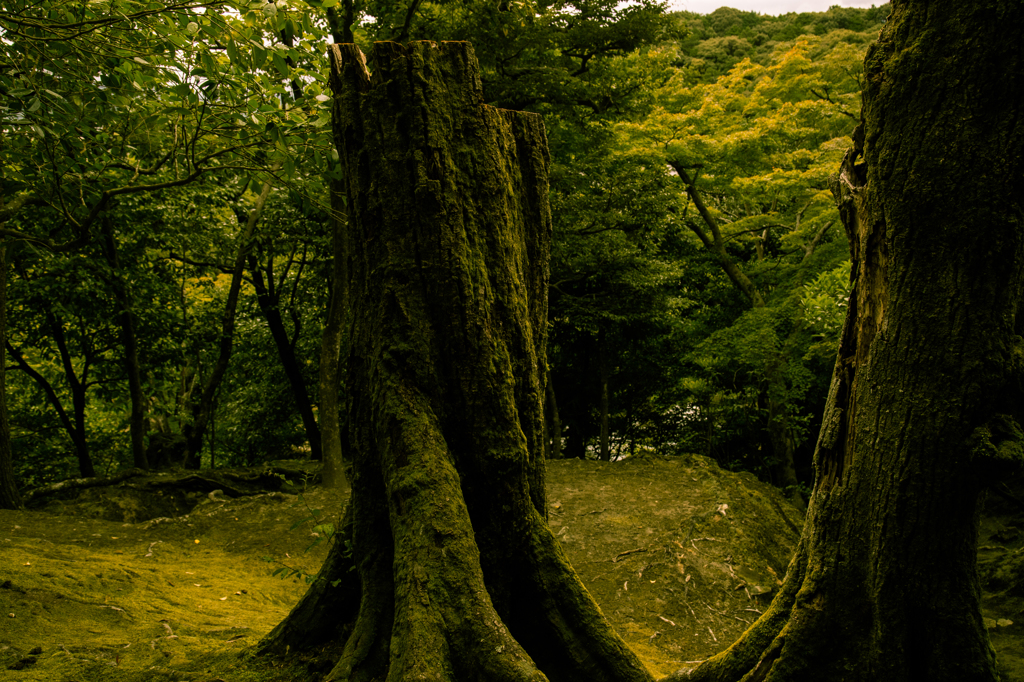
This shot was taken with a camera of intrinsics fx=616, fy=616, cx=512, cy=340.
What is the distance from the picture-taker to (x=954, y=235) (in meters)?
1.91

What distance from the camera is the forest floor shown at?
3.27m

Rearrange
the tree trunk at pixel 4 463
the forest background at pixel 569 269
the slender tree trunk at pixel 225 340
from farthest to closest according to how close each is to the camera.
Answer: the slender tree trunk at pixel 225 340, the forest background at pixel 569 269, the tree trunk at pixel 4 463

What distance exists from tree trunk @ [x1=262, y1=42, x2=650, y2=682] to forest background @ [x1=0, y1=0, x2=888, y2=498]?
2.96 metres

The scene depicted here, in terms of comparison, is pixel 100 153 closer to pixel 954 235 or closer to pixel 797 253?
pixel 954 235

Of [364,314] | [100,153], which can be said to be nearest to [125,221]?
[100,153]

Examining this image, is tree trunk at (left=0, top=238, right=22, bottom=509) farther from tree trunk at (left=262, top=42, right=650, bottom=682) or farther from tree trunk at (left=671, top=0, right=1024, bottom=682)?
tree trunk at (left=671, top=0, right=1024, bottom=682)

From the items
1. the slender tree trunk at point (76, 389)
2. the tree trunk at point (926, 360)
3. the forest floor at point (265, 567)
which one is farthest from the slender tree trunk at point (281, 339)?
the tree trunk at point (926, 360)

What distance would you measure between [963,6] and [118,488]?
992 cm

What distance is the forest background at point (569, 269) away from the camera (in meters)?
9.18

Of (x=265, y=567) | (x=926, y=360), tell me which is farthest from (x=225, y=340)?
(x=926, y=360)

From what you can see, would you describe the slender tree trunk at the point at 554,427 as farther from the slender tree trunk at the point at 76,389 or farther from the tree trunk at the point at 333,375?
the slender tree trunk at the point at 76,389

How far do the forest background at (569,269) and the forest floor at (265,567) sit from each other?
2174 millimetres

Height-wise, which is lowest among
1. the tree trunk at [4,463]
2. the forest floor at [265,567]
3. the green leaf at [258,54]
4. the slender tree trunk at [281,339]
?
the forest floor at [265,567]

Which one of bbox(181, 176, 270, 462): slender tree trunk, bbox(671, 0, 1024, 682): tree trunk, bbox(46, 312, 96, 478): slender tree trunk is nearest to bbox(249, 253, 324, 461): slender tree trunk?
bbox(181, 176, 270, 462): slender tree trunk
